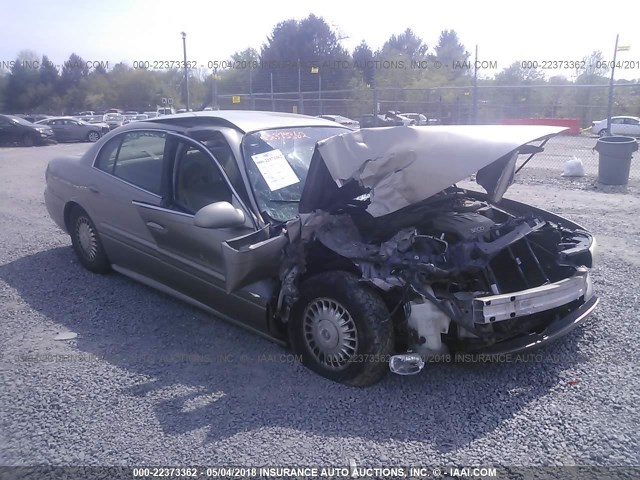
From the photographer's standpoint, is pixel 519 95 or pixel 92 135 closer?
pixel 519 95

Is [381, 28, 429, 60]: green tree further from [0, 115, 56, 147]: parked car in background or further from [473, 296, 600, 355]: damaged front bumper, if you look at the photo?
[473, 296, 600, 355]: damaged front bumper

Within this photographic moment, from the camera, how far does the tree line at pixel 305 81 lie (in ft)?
81.6

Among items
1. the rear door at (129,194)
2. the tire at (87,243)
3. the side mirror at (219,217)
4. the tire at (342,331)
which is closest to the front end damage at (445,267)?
the tire at (342,331)

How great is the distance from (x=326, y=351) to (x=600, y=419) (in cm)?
163

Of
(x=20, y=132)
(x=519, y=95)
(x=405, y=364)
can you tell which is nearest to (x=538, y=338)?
(x=405, y=364)

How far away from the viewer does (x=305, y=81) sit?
33.9m

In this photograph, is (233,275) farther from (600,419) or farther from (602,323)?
(602,323)

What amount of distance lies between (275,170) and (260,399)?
1.76 meters

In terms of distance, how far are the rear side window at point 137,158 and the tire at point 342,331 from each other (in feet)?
5.91

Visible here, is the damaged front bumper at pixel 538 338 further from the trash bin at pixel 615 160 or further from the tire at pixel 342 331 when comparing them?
the trash bin at pixel 615 160

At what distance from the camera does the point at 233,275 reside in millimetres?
3619

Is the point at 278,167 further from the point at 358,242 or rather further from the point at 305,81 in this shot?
the point at 305,81

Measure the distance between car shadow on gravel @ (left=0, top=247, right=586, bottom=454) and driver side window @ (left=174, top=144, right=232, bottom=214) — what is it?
0.98 m

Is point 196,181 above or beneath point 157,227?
above
